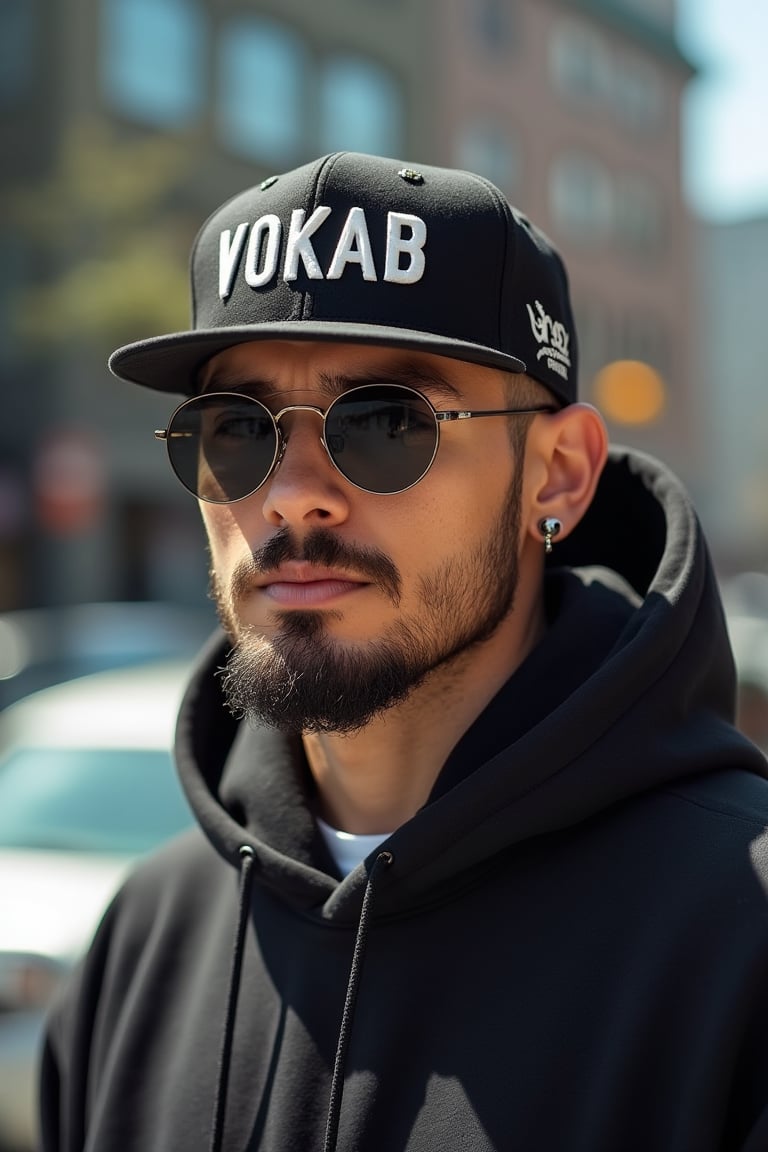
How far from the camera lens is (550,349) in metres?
2.19

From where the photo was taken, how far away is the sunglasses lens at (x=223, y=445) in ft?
6.97

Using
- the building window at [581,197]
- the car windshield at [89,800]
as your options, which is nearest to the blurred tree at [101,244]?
the car windshield at [89,800]

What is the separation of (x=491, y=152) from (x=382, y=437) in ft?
111

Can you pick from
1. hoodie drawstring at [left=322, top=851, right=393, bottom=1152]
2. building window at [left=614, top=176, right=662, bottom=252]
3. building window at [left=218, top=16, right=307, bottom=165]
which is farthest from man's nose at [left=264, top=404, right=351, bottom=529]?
building window at [left=614, top=176, right=662, bottom=252]

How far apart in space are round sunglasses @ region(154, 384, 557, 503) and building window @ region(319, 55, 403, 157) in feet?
A: 84.9

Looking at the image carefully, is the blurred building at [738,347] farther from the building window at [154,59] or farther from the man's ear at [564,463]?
the man's ear at [564,463]

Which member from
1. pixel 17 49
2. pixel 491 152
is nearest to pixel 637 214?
pixel 491 152

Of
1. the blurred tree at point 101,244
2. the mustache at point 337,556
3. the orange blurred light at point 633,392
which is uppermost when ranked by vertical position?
the blurred tree at point 101,244

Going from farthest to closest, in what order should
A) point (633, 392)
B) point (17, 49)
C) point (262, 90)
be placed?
point (262, 90), point (17, 49), point (633, 392)

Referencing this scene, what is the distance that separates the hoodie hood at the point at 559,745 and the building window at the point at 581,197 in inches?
1417

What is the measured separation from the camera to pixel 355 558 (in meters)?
2.03

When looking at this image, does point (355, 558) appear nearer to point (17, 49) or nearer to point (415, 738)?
point (415, 738)

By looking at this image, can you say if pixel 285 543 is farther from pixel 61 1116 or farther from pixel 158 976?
pixel 61 1116

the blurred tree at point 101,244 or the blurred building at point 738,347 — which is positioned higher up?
the blurred building at point 738,347
